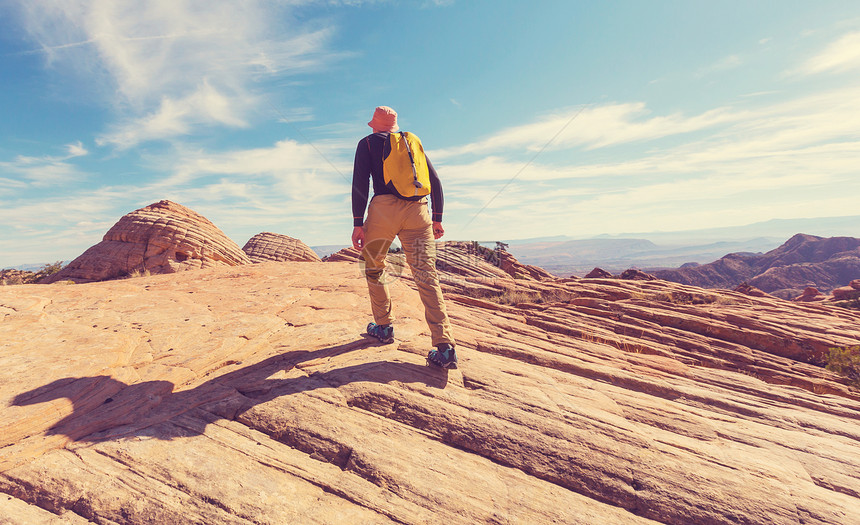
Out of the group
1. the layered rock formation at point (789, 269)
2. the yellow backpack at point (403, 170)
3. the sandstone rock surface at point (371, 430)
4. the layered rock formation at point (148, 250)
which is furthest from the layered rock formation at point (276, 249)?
the layered rock formation at point (789, 269)

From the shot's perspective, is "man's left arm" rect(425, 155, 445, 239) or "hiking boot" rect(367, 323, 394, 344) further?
"hiking boot" rect(367, 323, 394, 344)

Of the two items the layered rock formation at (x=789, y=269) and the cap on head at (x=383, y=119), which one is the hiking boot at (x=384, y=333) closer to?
the cap on head at (x=383, y=119)

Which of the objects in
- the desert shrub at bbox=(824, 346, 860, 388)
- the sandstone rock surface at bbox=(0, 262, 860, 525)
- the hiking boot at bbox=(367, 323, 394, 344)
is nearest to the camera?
the sandstone rock surface at bbox=(0, 262, 860, 525)

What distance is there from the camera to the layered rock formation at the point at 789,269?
7525 centimetres

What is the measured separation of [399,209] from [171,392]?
3866 millimetres

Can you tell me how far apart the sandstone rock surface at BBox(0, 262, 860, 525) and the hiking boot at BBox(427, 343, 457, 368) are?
6.8 inches

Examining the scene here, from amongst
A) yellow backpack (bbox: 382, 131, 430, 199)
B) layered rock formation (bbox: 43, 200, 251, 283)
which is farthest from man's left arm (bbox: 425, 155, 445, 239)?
layered rock formation (bbox: 43, 200, 251, 283)

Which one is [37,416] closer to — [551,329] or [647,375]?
[647,375]

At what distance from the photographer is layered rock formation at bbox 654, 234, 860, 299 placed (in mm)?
75250

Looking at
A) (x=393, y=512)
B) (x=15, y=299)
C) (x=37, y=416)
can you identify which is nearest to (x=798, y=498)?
(x=393, y=512)

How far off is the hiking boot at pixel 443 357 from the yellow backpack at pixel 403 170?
89.3 inches

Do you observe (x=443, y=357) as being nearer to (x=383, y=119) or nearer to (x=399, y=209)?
(x=399, y=209)

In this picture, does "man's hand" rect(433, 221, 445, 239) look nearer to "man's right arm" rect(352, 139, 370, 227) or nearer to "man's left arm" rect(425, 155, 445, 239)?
"man's left arm" rect(425, 155, 445, 239)

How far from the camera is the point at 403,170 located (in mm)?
5281
